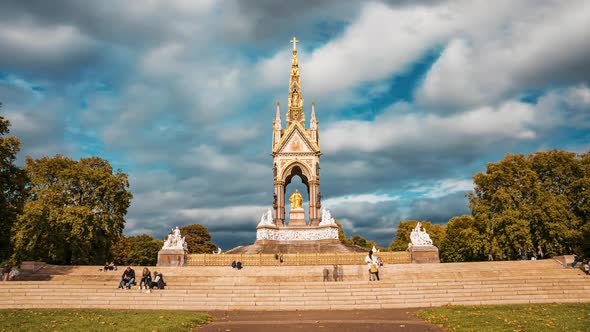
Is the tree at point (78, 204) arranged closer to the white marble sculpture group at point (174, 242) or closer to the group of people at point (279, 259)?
the white marble sculpture group at point (174, 242)

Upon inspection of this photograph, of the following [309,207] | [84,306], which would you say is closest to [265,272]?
[84,306]

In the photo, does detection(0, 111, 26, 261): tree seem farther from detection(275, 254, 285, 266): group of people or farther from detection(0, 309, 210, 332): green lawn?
detection(275, 254, 285, 266): group of people

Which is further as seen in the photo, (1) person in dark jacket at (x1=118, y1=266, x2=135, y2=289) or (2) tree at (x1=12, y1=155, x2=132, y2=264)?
(2) tree at (x1=12, y1=155, x2=132, y2=264)

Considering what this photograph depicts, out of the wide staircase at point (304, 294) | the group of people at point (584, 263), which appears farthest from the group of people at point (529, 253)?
the wide staircase at point (304, 294)

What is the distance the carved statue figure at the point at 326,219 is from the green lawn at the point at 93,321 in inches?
906

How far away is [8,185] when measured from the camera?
25.8 meters

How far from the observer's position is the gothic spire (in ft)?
139

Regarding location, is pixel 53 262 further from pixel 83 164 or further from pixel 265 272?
pixel 265 272

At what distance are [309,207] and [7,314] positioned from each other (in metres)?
27.3

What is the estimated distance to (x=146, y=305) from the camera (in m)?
16.0

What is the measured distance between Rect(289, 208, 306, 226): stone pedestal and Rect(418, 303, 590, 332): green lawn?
81.8 ft

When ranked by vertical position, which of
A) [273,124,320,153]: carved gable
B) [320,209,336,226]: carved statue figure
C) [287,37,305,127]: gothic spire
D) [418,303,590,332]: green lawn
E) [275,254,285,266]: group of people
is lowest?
[418,303,590,332]: green lawn

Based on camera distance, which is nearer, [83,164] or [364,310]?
[364,310]

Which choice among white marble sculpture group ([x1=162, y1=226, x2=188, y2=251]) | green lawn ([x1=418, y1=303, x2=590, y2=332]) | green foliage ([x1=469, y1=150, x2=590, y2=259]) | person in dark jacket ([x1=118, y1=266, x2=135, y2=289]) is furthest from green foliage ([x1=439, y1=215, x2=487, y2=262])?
person in dark jacket ([x1=118, y1=266, x2=135, y2=289])
